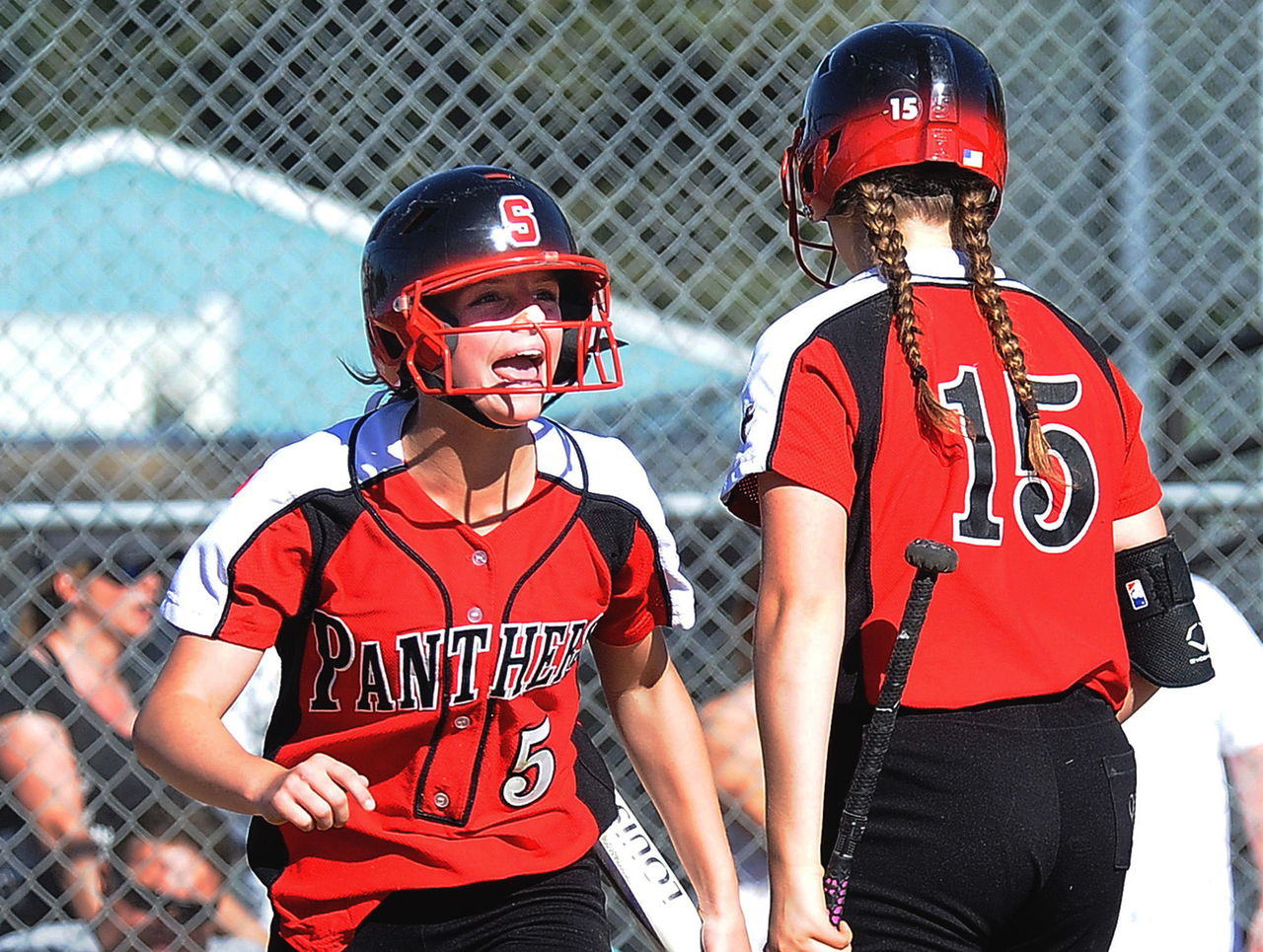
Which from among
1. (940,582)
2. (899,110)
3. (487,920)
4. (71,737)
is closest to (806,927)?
(940,582)

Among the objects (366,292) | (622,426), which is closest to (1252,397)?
(622,426)

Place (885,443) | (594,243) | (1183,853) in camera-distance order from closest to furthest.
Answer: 1. (885,443)
2. (1183,853)
3. (594,243)

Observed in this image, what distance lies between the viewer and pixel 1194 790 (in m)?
3.36

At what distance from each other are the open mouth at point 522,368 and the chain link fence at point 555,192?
162 centimetres

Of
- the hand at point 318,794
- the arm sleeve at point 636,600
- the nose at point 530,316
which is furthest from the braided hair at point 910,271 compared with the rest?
the hand at point 318,794

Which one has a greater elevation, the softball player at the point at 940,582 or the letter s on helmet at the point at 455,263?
the letter s on helmet at the point at 455,263

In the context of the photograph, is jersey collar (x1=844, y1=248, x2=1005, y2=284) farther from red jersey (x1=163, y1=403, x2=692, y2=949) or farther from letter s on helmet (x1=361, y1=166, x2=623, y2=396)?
red jersey (x1=163, y1=403, x2=692, y2=949)

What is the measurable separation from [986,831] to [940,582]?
0.32 meters

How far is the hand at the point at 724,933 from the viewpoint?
7.82ft

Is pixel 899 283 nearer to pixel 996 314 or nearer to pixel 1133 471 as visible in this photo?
pixel 996 314

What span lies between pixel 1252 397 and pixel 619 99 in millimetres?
1913

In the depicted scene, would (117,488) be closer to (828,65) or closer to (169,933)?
(169,933)

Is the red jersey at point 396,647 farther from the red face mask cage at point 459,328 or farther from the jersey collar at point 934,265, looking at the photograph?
the jersey collar at point 934,265

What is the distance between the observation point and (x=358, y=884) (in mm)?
2201
